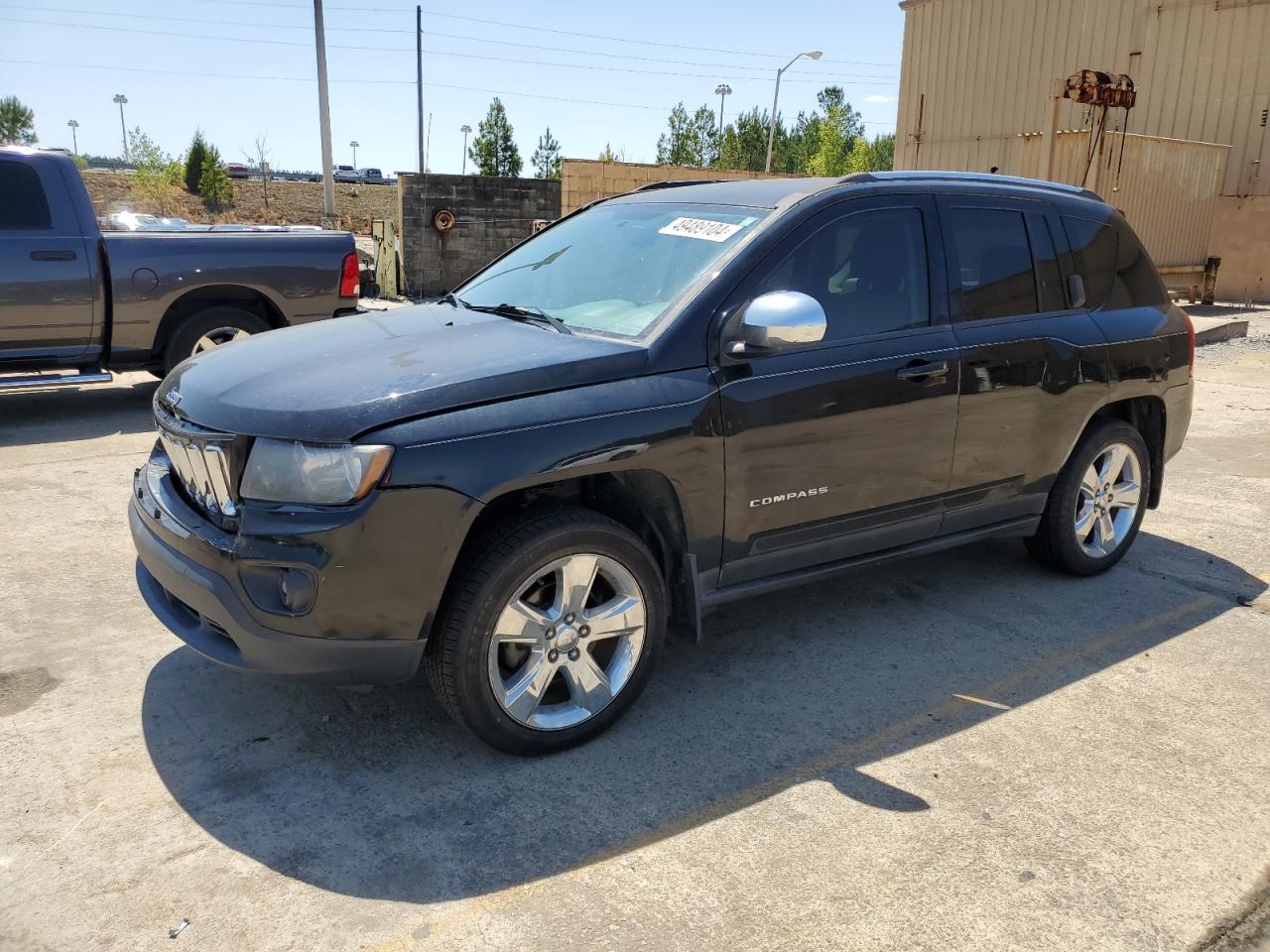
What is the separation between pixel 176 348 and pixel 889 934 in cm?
709

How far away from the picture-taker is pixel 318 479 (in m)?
2.81

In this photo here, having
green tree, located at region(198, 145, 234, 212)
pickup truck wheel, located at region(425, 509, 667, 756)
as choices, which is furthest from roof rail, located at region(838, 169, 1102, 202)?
green tree, located at region(198, 145, 234, 212)

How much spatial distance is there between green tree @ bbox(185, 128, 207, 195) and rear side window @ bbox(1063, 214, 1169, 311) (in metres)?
48.6

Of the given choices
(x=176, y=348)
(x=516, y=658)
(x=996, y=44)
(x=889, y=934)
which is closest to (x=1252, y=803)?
(x=889, y=934)

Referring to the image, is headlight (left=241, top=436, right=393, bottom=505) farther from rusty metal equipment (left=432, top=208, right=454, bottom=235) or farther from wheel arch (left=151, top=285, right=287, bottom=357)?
rusty metal equipment (left=432, top=208, right=454, bottom=235)

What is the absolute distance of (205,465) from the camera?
3.05m

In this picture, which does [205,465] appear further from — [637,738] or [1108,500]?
[1108,500]

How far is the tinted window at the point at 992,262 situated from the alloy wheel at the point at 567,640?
197cm

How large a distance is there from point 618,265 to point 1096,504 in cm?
270

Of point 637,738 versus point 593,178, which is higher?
point 593,178

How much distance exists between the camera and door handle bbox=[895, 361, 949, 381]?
151 inches

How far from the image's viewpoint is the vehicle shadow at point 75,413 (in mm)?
7359

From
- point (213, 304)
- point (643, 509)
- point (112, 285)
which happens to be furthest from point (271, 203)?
point (643, 509)

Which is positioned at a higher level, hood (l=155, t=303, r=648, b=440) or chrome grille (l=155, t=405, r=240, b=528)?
hood (l=155, t=303, r=648, b=440)
